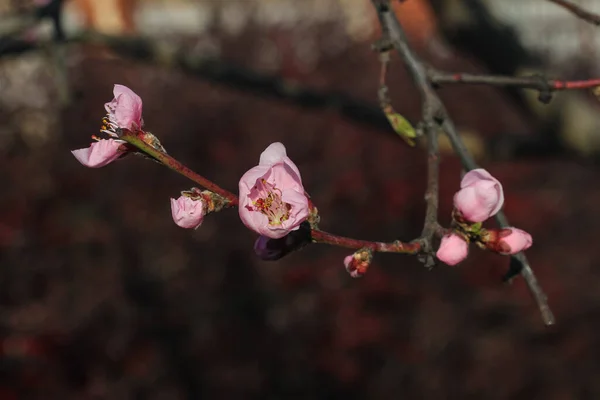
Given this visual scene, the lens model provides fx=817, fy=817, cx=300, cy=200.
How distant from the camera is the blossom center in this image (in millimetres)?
1135

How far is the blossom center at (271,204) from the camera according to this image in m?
1.13

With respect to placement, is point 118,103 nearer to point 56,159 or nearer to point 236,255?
point 236,255

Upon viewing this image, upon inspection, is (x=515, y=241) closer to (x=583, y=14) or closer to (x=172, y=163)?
(x=172, y=163)

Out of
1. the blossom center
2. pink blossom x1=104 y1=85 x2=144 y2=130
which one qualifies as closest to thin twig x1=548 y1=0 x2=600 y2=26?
the blossom center

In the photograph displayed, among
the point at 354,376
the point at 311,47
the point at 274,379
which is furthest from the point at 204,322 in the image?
the point at 311,47

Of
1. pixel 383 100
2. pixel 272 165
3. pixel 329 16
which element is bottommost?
pixel 329 16

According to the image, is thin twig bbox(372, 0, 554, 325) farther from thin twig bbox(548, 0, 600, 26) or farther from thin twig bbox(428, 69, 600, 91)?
thin twig bbox(548, 0, 600, 26)

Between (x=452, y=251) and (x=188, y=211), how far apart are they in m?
0.39

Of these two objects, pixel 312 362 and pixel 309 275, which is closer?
pixel 312 362

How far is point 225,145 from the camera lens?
7.70 meters

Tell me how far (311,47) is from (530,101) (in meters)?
7.54

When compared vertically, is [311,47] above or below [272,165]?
below

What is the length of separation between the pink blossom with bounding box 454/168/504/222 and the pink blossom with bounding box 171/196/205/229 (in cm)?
38

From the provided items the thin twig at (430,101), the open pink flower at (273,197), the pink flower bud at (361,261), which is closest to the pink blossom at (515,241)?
the thin twig at (430,101)
